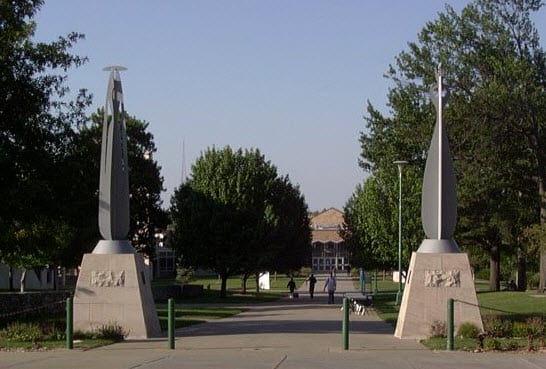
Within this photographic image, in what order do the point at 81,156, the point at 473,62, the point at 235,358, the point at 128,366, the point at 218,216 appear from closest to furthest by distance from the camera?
1. the point at 128,366
2. the point at 235,358
3. the point at 81,156
4. the point at 473,62
5. the point at 218,216

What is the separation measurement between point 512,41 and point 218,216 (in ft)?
64.6

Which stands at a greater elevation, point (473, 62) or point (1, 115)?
point (473, 62)

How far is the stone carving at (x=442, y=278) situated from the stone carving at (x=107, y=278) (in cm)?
751

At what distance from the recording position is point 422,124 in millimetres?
46531

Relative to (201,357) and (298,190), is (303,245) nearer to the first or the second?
(298,190)

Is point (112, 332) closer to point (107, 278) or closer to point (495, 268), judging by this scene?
point (107, 278)

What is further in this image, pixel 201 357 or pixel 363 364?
pixel 201 357

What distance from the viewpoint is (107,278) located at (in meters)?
21.8

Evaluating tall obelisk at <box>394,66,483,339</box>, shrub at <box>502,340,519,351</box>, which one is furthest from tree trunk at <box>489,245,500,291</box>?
shrub at <box>502,340,519,351</box>

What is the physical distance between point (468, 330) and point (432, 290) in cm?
138

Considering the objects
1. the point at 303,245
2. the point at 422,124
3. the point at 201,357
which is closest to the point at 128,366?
the point at 201,357

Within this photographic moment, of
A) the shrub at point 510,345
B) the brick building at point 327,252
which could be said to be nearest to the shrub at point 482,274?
the brick building at point 327,252

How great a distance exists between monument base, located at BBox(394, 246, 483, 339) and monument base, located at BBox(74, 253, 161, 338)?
6378mm

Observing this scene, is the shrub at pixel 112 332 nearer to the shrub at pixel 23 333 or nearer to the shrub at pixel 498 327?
the shrub at pixel 23 333
